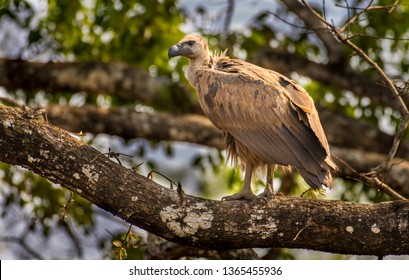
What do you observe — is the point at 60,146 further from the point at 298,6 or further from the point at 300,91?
the point at 298,6

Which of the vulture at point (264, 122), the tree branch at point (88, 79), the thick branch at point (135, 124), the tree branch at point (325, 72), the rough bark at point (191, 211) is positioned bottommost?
the rough bark at point (191, 211)

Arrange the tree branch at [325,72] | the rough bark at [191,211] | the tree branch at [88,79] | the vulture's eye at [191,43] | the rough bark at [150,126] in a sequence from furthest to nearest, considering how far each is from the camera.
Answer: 1. the tree branch at [325,72]
2. the tree branch at [88,79]
3. the rough bark at [150,126]
4. the vulture's eye at [191,43]
5. the rough bark at [191,211]

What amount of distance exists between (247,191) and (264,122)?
20.7 inches

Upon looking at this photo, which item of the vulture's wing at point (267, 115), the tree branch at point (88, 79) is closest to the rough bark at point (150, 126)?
the tree branch at point (88, 79)

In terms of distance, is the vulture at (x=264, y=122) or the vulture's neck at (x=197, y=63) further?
the vulture's neck at (x=197, y=63)

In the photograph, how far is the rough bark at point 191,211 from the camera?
4859 mm

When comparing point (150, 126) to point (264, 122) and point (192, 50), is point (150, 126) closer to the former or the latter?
point (192, 50)

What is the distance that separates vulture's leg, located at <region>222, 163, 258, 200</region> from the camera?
563cm

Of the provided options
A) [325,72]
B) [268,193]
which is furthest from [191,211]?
[325,72]

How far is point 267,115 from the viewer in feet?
19.1

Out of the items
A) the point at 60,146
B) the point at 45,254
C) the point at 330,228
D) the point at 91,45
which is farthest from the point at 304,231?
the point at 91,45

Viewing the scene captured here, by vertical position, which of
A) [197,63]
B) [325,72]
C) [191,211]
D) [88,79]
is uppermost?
[325,72]

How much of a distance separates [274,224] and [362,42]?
5.05 meters

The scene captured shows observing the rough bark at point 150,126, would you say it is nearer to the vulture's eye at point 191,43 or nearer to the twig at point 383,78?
the vulture's eye at point 191,43
